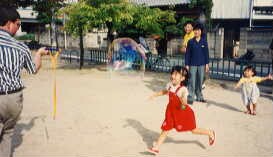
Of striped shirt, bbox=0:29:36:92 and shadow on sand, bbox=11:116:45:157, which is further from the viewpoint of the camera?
shadow on sand, bbox=11:116:45:157

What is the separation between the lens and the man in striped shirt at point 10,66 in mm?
3762

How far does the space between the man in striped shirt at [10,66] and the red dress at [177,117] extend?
2.07 metres

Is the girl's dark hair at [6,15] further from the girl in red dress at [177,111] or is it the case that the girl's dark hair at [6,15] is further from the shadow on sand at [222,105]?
the shadow on sand at [222,105]

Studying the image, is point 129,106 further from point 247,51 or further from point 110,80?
point 247,51

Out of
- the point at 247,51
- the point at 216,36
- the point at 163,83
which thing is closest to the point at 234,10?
the point at 216,36

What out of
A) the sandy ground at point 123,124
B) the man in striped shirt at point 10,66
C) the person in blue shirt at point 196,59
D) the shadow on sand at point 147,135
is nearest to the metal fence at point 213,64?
the sandy ground at point 123,124

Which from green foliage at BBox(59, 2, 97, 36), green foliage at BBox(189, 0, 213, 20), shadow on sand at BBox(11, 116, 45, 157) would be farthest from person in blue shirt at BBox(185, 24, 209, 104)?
green foliage at BBox(189, 0, 213, 20)

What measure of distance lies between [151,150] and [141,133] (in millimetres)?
1204

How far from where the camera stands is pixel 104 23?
14.4m

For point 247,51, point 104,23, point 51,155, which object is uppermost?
point 104,23

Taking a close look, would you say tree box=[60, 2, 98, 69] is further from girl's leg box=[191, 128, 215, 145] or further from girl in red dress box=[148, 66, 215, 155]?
girl's leg box=[191, 128, 215, 145]

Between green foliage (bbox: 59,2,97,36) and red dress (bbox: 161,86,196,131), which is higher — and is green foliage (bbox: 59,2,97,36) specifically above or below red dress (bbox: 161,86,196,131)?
above

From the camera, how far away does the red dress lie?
16.7ft

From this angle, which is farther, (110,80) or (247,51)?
(247,51)
